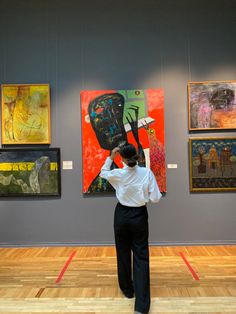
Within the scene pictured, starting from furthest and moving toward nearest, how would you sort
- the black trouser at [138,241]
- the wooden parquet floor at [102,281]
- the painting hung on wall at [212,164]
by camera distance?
the painting hung on wall at [212,164] < the wooden parquet floor at [102,281] < the black trouser at [138,241]

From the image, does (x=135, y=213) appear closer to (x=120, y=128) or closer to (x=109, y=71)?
(x=120, y=128)

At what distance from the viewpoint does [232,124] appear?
4.25m

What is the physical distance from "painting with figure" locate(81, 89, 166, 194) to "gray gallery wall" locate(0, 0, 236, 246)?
0.45 feet

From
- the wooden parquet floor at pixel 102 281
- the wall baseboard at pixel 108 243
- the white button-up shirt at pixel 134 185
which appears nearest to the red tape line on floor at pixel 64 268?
the wooden parquet floor at pixel 102 281

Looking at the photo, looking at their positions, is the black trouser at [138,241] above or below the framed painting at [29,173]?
below

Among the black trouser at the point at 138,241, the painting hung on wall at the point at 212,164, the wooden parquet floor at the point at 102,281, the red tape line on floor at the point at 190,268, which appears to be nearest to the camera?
the black trouser at the point at 138,241

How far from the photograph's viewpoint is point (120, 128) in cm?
425

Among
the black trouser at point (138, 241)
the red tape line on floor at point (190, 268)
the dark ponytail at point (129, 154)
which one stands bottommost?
the red tape line on floor at point (190, 268)

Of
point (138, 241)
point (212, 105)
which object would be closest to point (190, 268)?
point (138, 241)

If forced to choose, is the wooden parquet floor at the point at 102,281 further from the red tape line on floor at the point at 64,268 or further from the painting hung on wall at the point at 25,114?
the painting hung on wall at the point at 25,114

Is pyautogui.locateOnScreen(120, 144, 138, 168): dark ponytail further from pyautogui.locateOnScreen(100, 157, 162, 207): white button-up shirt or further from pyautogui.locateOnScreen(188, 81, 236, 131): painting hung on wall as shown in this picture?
pyautogui.locateOnScreen(188, 81, 236, 131): painting hung on wall

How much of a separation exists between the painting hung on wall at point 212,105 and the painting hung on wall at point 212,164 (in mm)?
247

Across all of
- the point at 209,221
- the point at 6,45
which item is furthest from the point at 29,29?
the point at 209,221

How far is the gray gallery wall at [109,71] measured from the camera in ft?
14.1
